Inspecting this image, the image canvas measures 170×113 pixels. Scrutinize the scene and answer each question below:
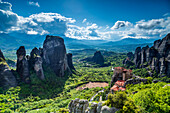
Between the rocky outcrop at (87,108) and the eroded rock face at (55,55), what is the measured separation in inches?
2330

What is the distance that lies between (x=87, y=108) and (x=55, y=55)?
72.3 m

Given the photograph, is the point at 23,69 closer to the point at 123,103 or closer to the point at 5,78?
the point at 5,78

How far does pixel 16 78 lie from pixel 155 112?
66368 mm

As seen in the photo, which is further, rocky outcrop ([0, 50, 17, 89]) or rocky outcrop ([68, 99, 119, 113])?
rocky outcrop ([0, 50, 17, 89])

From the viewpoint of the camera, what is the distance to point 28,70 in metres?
60.3

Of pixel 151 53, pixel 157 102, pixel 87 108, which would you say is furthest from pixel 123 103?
pixel 151 53

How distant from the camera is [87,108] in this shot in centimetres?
2277

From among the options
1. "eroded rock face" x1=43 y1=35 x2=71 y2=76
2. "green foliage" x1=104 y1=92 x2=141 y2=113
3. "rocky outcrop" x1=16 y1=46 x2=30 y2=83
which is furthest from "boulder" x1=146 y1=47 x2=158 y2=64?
"rocky outcrop" x1=16 y1=46 x2=30 y2=83

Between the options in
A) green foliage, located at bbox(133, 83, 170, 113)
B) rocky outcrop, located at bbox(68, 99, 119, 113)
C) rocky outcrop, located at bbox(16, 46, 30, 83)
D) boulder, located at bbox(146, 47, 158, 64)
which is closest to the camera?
green foliage, located at bbox(133, 83, 170, 113)

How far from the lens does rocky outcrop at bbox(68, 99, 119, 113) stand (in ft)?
55.7

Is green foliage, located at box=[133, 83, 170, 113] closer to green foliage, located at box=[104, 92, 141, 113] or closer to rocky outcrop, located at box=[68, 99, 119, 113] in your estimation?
green foliage, located at box=[104, 92, 141, 113]

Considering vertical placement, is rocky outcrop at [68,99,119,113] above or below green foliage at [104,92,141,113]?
below

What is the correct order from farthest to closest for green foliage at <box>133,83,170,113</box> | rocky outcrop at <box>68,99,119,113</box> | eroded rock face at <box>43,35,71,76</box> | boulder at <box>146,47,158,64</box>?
boulder at <box>146,47,158,64</box>, eroded rock face at <box>43,35,71,76</box>, rocky outcrop at <box>68,99,119,113</box>, green foliage at <box>133,83,170,113</box>

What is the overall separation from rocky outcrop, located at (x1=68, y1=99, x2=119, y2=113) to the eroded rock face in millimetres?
59175
